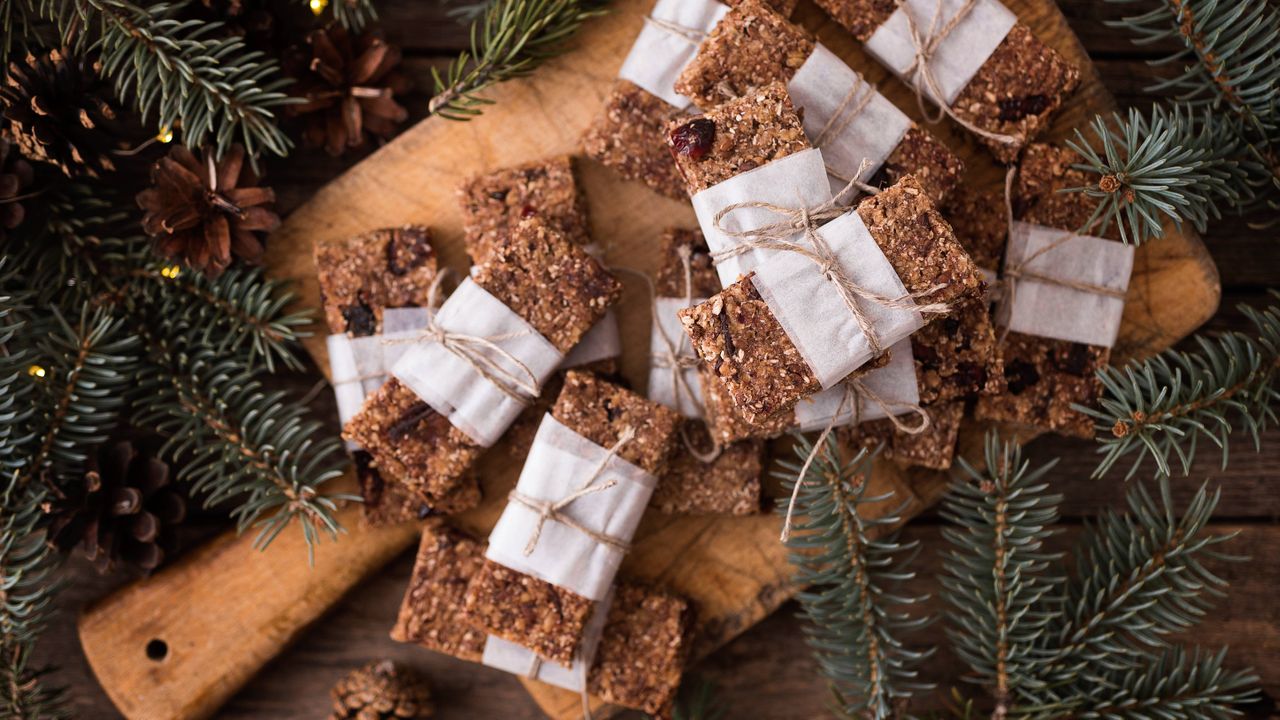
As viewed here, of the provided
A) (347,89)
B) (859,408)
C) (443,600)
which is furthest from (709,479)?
(347,89)

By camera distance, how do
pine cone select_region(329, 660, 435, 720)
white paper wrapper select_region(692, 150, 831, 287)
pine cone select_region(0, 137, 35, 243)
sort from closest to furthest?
white paper wrapper select_region(692, 150, 831, 287) < pine cone select_region(0, 137, 35, 243) < pine cone select_region(329, 660, 435, 720)

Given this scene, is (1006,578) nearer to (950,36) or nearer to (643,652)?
(643,652)

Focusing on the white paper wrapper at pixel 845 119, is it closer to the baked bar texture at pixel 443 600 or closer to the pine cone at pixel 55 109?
the baked bar texture at pixel 443 600

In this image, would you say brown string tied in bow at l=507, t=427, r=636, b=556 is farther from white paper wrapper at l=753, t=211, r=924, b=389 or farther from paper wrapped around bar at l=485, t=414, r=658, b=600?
white paper wrapper at l=753, t=211, r=924, b=389

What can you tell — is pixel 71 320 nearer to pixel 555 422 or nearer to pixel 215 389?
pixel 215 389

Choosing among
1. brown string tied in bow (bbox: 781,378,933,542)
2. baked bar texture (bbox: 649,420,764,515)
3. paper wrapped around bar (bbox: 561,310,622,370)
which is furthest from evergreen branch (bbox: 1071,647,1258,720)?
paper wrapped around bar (bbox: 561,310,622,370)

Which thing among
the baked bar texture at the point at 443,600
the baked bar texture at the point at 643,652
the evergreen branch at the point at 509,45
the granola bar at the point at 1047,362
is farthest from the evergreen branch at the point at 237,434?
the granola bar at the point at 1047,362

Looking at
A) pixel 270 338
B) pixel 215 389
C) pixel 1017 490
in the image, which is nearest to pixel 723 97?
pixel 1017 490
